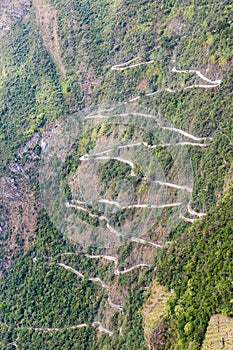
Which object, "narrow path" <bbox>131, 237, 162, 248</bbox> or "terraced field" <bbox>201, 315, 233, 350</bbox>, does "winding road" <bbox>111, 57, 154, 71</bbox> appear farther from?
"terraced field" <bbox>201, 315, 233, 350</bbox>

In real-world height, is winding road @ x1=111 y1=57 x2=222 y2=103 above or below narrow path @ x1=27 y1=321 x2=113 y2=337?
above

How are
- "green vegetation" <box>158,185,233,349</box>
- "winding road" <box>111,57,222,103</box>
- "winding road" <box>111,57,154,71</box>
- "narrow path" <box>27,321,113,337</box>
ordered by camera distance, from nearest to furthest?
1. "green vegetation" <box>158,185,233,349</box>
2. "narrow path" <box>27,321,113,337</box>
3. "winding road" <box>111,57,222,103</box>
4. "winding road" <box>111,57,154,71</box>

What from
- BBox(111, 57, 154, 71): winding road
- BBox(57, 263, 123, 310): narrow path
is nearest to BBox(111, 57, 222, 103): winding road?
BBox(111, 57, 154, 71): winding road

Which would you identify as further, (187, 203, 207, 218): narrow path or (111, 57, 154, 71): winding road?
(111, 57, 154, 71): winding road

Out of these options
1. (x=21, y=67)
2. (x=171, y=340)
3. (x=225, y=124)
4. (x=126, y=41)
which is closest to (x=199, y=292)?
(x=171, y=340)

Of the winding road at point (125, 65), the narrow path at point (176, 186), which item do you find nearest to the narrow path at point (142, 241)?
the narrow path at point (176, 186)

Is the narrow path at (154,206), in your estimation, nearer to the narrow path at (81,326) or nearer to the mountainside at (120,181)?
the mountainside at (120,181)
